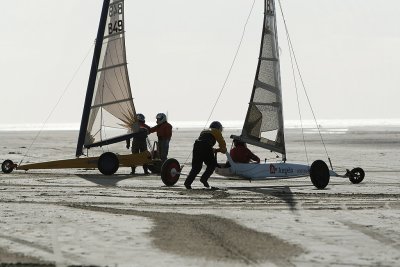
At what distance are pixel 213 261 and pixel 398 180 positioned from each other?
14589 millimetres

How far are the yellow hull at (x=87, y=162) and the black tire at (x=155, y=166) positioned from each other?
0.63 feet

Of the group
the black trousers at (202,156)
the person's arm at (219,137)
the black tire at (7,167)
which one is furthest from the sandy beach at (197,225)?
the black tire at (7,167)

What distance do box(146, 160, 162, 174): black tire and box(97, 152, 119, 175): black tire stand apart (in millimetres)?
1351

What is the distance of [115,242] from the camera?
34.8ft

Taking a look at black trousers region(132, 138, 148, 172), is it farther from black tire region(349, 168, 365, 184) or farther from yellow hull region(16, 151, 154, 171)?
black tire region(349, 168, 365, 184)

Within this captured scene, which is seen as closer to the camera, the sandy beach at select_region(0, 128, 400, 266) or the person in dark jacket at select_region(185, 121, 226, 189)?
the sandy beach at select_region(0, 128, 400, 266)

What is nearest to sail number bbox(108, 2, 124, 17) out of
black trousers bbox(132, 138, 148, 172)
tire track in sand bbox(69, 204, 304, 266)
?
black trousers bbox(132, 138, 148, 172)

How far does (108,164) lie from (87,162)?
2.36 ft

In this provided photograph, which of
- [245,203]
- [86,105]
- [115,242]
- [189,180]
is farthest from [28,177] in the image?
[115,242]

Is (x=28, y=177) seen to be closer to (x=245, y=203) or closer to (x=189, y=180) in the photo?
(x=189, y=180)

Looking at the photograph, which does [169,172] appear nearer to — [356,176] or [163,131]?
[163,131]

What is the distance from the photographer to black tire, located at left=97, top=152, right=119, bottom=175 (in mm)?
23812

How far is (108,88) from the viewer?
26.2 m

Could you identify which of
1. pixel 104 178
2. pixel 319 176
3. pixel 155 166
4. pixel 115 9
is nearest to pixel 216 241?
pixel 319 176
